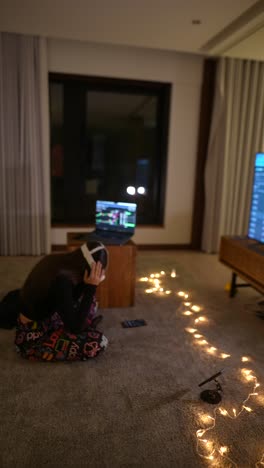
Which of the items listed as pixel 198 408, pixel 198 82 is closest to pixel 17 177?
pixel 198 82

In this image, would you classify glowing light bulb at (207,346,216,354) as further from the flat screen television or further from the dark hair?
the flat screen television

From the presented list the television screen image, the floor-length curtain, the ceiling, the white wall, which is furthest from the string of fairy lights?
the ceiling

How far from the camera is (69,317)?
182 cm

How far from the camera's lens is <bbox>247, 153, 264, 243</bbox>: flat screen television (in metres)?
2.73

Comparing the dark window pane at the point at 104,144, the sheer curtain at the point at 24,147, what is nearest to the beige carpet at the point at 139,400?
the sheer curtain at the point at 24,147

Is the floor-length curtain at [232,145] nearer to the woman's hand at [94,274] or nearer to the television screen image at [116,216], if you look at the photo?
the television screen image at [116,216]

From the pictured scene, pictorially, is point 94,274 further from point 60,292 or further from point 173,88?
point 173,88

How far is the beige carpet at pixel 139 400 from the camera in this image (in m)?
1.39

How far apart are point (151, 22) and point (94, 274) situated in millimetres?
2396

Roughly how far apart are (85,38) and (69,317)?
2.97 metres

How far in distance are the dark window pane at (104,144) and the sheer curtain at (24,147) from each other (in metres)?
0.36

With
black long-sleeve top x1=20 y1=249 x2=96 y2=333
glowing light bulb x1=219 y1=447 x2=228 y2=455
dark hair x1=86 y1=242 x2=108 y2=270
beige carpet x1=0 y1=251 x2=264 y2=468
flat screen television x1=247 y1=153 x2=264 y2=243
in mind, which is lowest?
glowing light bulb x1=219 y1=447 x2=228 y2=455

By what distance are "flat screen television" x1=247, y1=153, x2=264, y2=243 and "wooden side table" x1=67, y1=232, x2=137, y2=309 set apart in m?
1.01

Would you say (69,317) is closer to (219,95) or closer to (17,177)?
(17,177)
